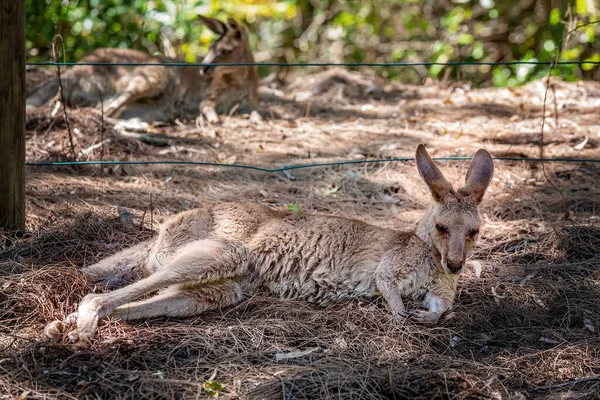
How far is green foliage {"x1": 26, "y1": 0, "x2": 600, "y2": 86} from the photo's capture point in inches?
421

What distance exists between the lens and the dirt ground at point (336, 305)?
3.43m

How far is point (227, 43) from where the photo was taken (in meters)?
9.95

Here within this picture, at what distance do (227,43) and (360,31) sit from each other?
4.85 m

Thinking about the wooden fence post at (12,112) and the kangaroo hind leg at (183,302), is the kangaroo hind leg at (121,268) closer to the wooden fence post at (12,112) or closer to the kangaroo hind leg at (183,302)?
the kangaroo hind leg at (183,302)

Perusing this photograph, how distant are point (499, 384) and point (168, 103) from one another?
6850 millimetres

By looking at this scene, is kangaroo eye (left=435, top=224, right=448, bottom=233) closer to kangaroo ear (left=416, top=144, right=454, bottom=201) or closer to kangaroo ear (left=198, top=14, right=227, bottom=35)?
kangaroo ear (left=416, top=144, right=454, bottom=201)

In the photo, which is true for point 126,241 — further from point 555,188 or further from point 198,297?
point 555,188

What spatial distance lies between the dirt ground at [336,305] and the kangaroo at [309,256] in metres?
0.13

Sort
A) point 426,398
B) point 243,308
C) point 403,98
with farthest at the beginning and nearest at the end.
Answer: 1. point 403,98
2. point 243,308
3. point 426,398

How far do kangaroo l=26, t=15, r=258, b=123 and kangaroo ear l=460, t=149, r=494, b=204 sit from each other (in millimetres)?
5103

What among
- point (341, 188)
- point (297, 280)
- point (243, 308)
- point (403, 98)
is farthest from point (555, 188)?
point (403, 98)

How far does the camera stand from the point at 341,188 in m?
6.57

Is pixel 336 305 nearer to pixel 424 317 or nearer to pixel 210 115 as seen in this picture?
pixel 424 317

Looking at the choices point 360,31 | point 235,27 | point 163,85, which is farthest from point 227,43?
point 360,31
